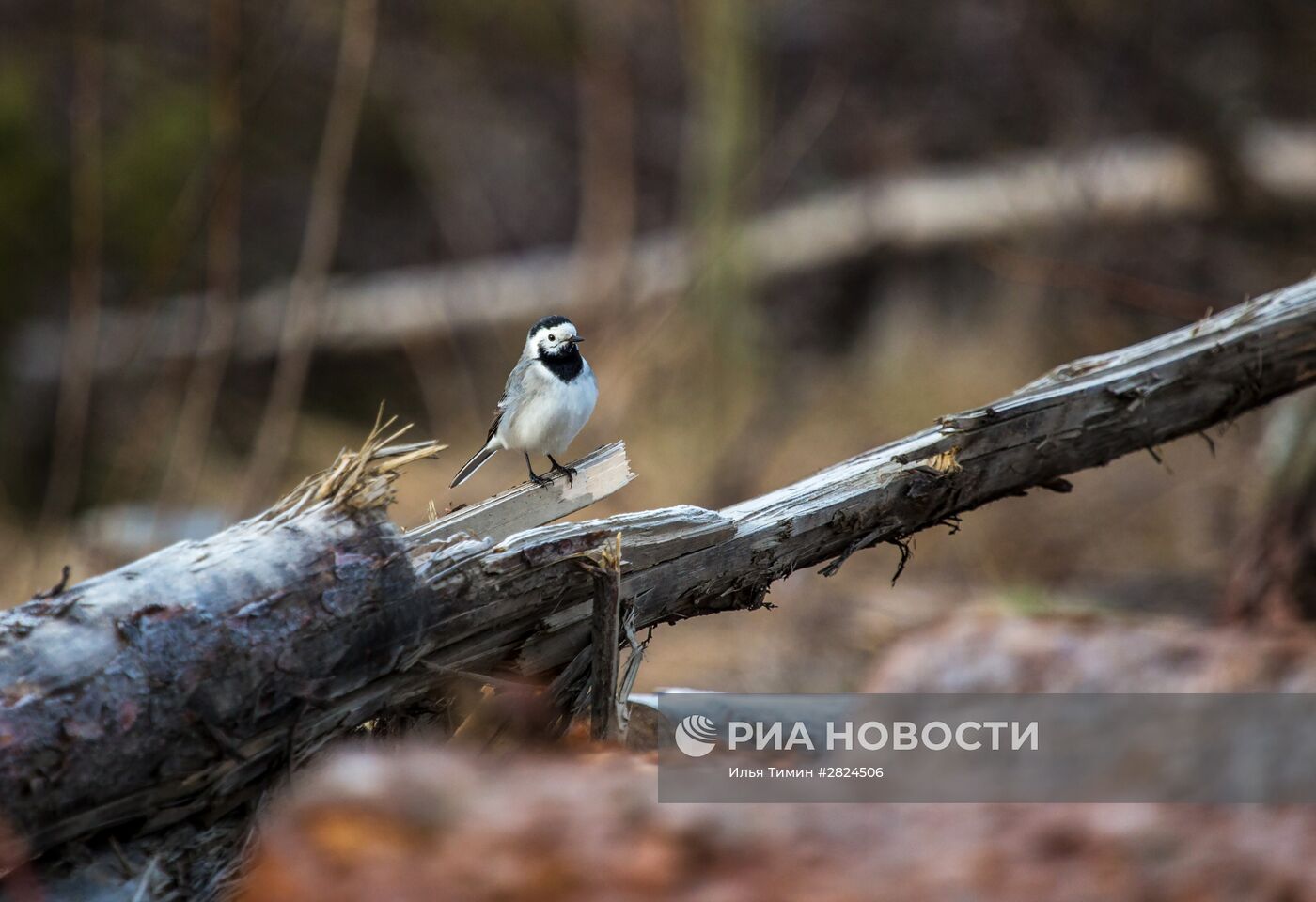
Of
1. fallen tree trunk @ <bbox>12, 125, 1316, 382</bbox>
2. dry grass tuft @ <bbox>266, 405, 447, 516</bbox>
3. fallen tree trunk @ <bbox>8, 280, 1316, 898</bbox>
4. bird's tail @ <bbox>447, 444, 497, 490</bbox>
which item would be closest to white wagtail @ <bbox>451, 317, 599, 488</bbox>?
bird's tail @ <bbox>447, 444, 497, 490</bbox>

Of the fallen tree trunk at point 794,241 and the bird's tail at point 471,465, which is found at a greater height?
the fallen tree trunk at point 794,241

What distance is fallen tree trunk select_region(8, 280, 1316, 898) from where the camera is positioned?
242 cm

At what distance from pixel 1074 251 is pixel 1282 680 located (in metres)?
7.49

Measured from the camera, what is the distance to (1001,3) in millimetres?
12086

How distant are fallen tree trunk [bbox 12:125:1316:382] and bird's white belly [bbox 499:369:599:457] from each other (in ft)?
16.9

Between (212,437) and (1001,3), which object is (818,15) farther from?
(212,437)

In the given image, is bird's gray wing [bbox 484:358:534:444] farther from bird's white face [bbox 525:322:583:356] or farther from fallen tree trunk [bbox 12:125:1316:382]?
fallen tree trunk [bbox 12:125:1316:382]

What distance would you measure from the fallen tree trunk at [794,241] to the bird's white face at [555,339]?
5008 millimetres
